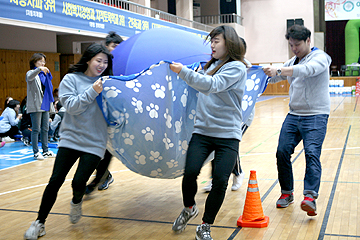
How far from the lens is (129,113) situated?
10.7 ft

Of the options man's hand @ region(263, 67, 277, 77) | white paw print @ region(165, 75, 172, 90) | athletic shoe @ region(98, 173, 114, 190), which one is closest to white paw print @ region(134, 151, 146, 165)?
white paw print @ region(165, 75, 172, 90)

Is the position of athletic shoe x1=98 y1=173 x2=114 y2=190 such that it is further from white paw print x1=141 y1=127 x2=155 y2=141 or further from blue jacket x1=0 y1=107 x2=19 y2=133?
blue jacket x1=0 y1=107 x2=19 y2=133

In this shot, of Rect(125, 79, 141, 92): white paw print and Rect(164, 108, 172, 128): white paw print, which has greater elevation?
Rect(125, 79, 141, 92): white paw print

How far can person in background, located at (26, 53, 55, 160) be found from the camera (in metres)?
6.52

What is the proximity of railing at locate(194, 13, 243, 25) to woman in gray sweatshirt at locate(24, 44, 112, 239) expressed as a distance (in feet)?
73.9

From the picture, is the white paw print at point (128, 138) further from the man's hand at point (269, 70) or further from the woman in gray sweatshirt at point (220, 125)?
the man's hand at point (269, 70)

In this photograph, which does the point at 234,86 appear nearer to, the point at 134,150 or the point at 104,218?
the point at 134,150

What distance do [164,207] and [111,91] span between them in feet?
4.74

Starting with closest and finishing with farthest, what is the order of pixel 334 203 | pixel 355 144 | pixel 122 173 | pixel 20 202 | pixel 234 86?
pixel 234 86 → pixel 334 203 → pixel 20 202 → pixel 122 173 → pixel 355 144

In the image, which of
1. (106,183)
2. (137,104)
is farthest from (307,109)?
(106,183)

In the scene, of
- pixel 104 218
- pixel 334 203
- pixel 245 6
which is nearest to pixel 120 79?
pixel 104 218

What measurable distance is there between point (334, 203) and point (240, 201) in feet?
2.99

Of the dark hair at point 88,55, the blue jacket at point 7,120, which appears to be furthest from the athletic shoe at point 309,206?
the blue jacket at point 7,120

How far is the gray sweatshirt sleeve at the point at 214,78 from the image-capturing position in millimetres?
Answer: 2750
